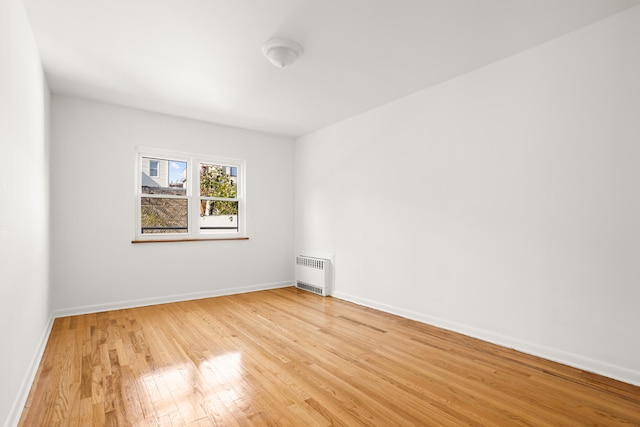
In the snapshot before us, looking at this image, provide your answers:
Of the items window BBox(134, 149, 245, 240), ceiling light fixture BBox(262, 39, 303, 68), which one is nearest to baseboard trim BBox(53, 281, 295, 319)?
window BBox(134, 149, 245, 240)

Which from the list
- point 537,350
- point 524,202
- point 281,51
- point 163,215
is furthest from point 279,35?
point 537,350

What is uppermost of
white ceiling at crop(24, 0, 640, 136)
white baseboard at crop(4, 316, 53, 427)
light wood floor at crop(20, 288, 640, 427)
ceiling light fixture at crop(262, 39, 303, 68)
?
white ceiling at crop(24, 0, 640, 136)

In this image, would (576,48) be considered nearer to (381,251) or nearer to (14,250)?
(381,251)

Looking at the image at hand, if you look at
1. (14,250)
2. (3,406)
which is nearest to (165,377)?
(3,406)

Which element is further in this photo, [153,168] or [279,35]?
[153,168]

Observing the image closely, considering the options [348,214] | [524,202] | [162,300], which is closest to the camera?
[524,202]

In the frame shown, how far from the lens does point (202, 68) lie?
3.20 metres

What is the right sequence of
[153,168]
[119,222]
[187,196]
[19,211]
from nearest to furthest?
[19,211] < [119,222] < [153,168] < [187,196]

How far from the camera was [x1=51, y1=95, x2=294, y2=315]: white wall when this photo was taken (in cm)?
394

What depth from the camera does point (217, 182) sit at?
523 centimetres

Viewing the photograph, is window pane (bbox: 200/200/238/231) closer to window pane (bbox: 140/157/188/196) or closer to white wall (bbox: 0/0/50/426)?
window pane (bbox: 140/157/188/196)

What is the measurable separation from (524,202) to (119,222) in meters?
4.64

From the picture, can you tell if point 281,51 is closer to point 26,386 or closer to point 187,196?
point 187,196

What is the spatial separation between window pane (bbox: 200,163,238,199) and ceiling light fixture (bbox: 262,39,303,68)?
2688 millimetres
